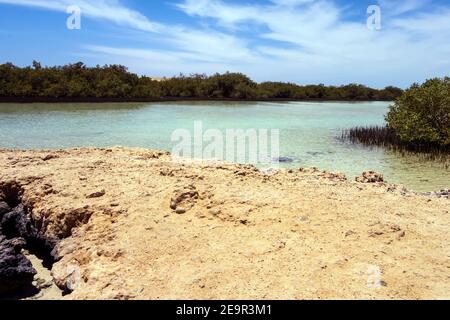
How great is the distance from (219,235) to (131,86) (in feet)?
133

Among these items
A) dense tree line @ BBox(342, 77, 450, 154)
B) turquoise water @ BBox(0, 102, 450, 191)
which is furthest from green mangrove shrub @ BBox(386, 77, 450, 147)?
turquoise water @ BBox(0, 102, 450, 191)

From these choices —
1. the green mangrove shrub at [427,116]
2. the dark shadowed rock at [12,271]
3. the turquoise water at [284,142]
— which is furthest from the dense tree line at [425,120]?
→ the dark shadowed rock at [12,271]

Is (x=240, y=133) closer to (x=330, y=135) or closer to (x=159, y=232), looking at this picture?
(x=330, y=135)

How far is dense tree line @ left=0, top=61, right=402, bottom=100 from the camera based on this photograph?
117 ft

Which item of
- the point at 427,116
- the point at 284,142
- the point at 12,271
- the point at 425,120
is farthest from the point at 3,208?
the point at 427,116

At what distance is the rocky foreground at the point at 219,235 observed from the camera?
3434 millimetres

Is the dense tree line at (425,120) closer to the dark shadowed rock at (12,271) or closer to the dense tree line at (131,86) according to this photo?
the dark shadowed rock at (12,271)

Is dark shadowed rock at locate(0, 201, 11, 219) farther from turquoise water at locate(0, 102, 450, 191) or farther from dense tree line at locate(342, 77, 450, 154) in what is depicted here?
dense tree line at locate(342, 77, 450, 154)

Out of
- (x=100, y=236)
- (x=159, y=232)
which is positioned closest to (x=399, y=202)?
(x=159, y=232)

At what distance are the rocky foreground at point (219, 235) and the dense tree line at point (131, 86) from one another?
3242cm

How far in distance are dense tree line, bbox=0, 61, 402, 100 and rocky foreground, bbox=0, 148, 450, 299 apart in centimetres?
3242

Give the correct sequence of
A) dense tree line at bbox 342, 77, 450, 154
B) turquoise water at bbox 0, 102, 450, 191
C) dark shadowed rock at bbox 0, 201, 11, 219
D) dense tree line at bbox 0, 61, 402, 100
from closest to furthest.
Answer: dark shadowed rock at bbox 0, 201, 11, 219 < turquoise water at bbox 0, 102, 450, 191 < dense tree line at bbox 342, 77, 450, 154 < dense tree line at bbox 0, 61, 402, 100

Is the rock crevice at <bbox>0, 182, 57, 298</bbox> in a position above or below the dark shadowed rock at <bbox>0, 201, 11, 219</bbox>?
below
